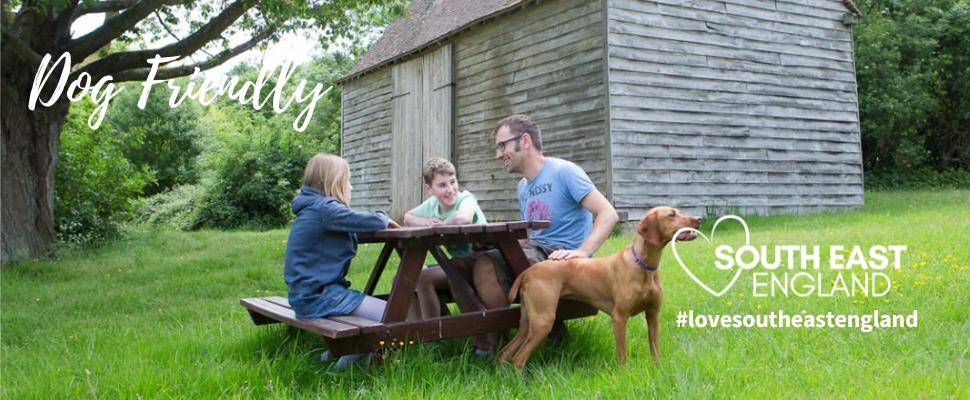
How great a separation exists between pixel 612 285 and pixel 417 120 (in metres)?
14.2

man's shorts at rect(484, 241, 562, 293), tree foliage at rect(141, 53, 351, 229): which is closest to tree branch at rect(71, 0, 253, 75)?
man's shorts at rect(484, 241, 562, 293)

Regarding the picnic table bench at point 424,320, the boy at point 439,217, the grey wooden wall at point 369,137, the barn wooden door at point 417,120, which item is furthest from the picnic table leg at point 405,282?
the grey wooden wall at point 369,137

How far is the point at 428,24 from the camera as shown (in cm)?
1927

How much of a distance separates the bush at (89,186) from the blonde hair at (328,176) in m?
12.4

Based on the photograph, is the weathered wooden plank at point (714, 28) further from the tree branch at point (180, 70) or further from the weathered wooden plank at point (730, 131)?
the tree branch at point (180, 70)

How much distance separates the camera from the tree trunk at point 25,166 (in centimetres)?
1197

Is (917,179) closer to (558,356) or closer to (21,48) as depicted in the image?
(558,356)

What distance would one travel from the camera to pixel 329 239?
167 inches

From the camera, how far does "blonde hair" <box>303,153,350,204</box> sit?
4.23 meters

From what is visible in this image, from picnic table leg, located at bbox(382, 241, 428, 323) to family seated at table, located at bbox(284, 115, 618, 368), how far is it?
163mm

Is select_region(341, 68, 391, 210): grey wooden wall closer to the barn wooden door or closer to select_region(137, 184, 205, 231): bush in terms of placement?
the barn wooden door

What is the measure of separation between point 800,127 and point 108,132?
1405cm

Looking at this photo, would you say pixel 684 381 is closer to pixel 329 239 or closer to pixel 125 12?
pixel 329 239

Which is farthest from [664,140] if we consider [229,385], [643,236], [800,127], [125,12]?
[229,385]
